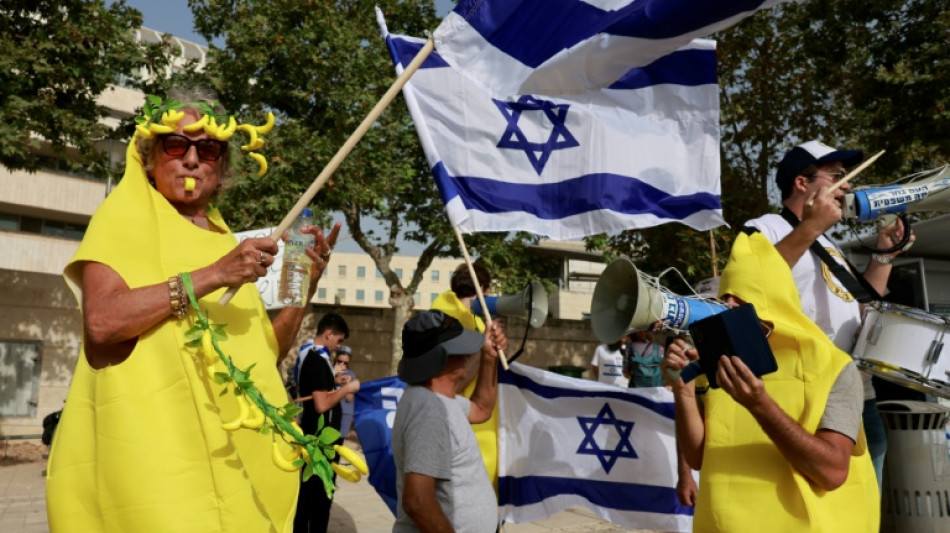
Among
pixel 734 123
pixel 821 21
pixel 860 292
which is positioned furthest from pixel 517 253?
pixel 860 292

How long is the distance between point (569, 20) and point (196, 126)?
2.04 m

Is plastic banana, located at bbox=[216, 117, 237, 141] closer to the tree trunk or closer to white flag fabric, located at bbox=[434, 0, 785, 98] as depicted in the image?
white flag fabric, located at bbox=[434, 0, 785, 98]

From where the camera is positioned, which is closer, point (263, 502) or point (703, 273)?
point (263, 502)

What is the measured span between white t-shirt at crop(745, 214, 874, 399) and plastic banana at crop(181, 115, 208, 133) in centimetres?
233

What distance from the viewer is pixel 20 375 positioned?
58.3ft

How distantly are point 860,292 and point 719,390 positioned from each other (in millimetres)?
1240

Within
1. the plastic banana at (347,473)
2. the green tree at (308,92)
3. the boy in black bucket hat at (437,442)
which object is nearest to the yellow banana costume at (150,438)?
the plastic banana at (347,473)

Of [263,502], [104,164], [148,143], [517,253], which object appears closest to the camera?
[263,502]

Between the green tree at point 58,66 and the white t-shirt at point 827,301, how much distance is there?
32.5 ft

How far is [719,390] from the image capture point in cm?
279

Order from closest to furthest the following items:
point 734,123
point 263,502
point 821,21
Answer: point 263,502 < point 821,21 < point 734,123

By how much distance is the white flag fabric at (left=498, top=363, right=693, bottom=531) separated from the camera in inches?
193

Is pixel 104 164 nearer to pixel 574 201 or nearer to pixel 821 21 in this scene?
pixel 574 201

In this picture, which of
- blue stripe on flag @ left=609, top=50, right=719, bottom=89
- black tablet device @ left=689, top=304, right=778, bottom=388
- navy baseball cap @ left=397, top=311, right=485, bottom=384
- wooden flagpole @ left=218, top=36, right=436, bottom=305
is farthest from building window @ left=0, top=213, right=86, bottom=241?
black tablet device @ left=689, top=304, right=778, bottom=388
